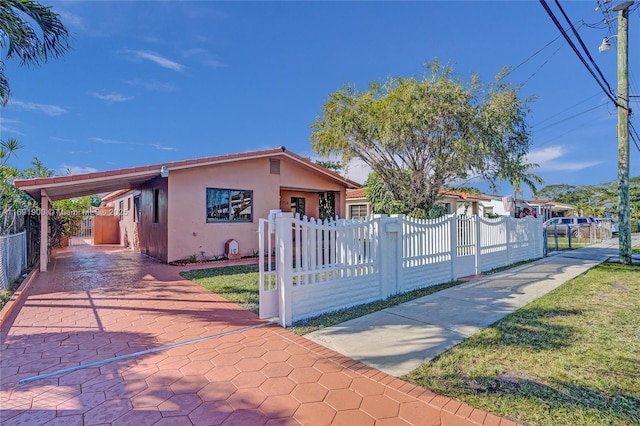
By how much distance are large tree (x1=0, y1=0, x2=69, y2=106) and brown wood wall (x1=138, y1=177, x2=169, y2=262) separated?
4981mm

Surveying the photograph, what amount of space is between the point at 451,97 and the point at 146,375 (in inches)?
423

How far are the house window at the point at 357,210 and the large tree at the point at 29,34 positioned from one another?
19.9 metres

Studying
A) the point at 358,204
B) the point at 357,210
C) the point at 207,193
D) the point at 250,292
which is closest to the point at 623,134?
the point at 250,292

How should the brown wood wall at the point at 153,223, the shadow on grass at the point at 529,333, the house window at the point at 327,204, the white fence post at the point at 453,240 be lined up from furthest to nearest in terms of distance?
the house window at the point at 327,204, the brown wood wall at the point at 153,223, the white fence post at the point at 453,240, the shadow on grass at the point at 529,333

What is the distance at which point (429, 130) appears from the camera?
35.7ft

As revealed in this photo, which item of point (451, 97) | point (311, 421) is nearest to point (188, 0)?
point (451, 97)

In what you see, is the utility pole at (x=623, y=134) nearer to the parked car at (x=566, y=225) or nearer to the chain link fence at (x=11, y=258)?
the parked car at (x=566, y=225)

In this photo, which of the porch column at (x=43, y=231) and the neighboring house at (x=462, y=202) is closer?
the porch column at (x=43, y=231)

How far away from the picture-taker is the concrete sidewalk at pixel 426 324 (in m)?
3.88

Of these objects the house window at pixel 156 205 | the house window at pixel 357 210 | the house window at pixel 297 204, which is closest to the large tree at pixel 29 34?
the house window at pixel 156 205

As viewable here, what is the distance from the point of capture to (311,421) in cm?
262

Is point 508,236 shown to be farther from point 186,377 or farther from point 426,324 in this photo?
point 186,377

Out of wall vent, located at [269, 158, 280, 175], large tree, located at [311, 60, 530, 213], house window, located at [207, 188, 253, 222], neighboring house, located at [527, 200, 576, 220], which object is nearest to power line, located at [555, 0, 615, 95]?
large tree, located at [311, 60, 530, 213]

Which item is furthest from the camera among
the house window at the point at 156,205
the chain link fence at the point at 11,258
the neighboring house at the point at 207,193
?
the house window at the point at 156,205
